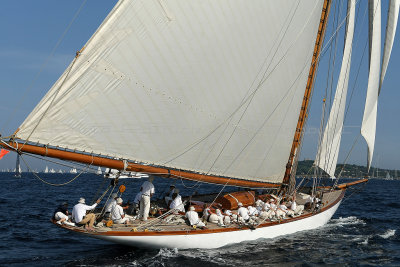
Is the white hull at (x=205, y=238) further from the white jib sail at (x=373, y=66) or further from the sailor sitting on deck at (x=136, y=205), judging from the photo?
the white jib sail at (x=373, y=66)

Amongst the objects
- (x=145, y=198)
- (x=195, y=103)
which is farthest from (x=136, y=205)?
(x=195, y=103)

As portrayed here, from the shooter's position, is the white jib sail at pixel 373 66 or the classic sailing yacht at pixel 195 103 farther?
the white jib sail at pixel 373 66

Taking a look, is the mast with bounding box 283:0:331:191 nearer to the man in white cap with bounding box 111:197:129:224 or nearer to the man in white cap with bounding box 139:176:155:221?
the man in white cap with bounding box 139:176:155:221

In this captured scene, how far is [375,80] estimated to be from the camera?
2480cm

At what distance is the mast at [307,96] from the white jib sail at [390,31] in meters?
4.74

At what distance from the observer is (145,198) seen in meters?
16.3

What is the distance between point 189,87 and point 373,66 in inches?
537

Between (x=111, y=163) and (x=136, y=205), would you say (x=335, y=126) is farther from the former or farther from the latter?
(x=111, y=163)

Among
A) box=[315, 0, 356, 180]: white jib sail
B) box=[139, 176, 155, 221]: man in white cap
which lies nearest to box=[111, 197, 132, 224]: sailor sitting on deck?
box=[139, 176, 155, 221]: man in white cap

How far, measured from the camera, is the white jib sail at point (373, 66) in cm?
2445

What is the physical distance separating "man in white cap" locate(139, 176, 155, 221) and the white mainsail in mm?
1057

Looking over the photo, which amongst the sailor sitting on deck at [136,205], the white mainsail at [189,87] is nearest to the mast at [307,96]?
the white mainsail at [189,87]

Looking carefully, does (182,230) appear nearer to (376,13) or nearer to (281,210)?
(281,210)

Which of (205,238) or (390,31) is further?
(390,31)
